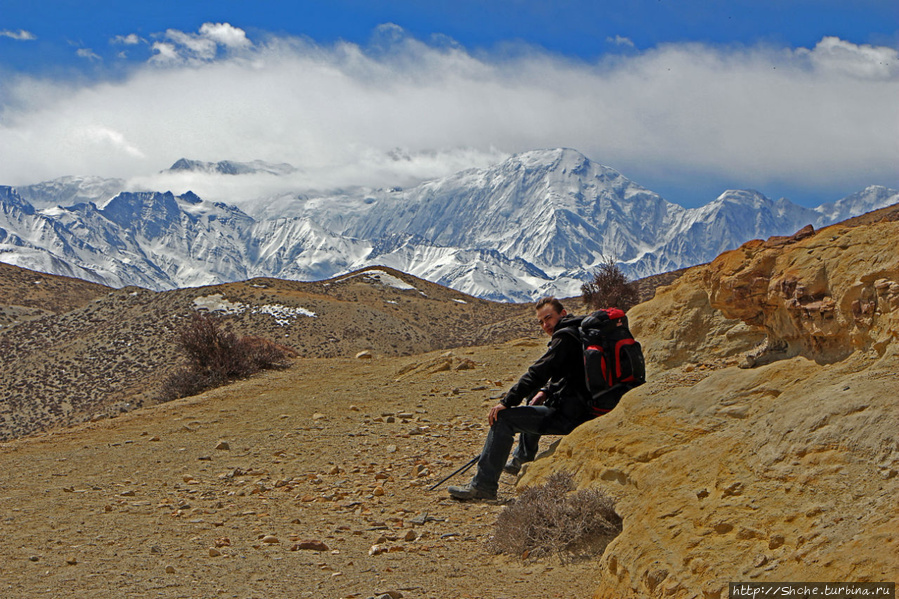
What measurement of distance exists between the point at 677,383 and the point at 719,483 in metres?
2.21

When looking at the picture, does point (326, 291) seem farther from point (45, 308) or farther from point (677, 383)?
point (677, 383)

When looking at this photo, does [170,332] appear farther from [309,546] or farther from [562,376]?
[309,546]

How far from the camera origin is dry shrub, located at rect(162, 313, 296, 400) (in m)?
19.8

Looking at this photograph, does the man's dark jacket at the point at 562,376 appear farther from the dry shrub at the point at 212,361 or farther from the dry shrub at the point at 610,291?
the dry shrub at the point at 610,291

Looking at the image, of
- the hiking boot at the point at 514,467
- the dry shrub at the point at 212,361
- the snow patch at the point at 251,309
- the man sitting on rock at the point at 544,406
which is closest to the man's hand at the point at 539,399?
the man sitting on rock at the point at 544,406

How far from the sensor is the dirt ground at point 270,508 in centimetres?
518

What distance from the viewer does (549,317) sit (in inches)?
289

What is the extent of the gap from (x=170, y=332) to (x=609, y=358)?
3459 centimetres

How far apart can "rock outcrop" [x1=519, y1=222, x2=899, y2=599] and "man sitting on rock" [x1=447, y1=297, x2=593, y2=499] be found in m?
0.30

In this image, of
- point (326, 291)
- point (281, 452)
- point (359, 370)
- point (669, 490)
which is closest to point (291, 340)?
point (326, 291)

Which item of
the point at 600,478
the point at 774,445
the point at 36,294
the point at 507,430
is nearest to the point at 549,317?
the point at 507,430

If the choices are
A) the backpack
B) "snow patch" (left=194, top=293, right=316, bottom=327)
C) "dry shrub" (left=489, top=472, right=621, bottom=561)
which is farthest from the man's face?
"snow patch" (left=194, top=293, right=316, bottom=327)

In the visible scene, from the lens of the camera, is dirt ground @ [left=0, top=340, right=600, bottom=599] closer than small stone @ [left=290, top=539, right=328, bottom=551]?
Yes

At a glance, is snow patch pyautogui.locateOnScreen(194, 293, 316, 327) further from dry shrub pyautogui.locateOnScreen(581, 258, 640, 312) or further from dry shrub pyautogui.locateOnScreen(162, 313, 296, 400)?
dry shrub pyautogui.locateOnScreen(162, 313, 296, 400)
